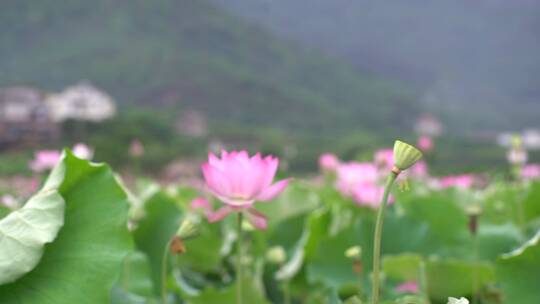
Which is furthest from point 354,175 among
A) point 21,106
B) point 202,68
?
point 202,68

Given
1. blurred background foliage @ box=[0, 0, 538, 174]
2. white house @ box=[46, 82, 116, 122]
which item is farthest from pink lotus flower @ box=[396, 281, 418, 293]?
blurred background foliage @ box=[0, 0, 538, 174]

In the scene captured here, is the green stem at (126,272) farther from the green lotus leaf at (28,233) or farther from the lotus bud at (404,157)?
the lotus bud at (404,157)

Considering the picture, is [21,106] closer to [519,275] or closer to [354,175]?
[354,175]

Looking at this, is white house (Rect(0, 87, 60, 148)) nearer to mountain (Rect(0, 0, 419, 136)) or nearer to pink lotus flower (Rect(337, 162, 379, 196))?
mountain (Rect(0, 0, 419, 136))

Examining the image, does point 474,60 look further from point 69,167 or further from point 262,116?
point 69,167

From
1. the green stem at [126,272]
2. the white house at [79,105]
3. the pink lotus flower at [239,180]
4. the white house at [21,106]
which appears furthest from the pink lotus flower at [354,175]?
the white house at [79,105]

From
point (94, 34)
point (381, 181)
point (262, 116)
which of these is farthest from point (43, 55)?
point (381, 181)
